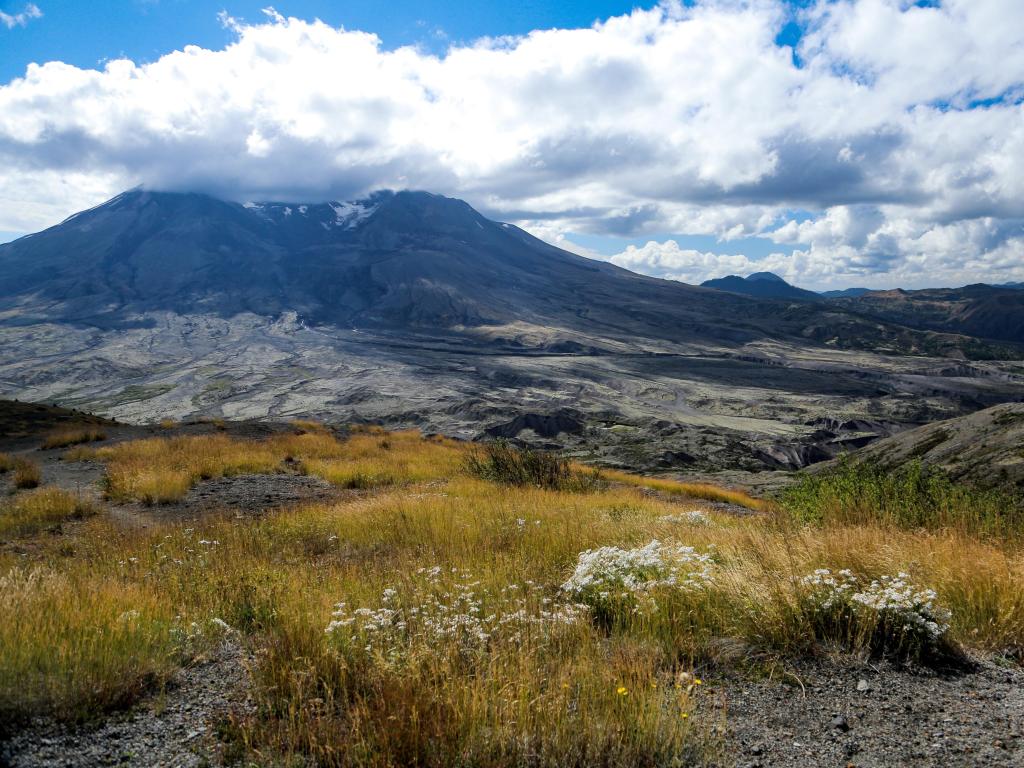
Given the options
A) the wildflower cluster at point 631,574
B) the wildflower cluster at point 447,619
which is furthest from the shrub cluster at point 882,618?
the wildflower cluster at point 447,619

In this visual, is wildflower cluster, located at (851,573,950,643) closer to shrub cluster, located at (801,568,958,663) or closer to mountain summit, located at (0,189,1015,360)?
shrub cluster, located at (801,568,958,663)

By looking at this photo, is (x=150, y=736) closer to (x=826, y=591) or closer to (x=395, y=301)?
(x=826, y=591)

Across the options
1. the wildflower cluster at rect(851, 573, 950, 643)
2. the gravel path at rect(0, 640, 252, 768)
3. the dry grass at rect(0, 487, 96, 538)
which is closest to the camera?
the gravel path at rect(0, 640, 252, 768)

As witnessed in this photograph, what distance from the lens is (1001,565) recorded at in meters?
4.57

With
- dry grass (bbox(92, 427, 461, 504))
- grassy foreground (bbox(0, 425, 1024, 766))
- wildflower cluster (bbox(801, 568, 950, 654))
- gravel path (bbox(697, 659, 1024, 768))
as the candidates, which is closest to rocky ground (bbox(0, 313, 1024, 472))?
dry grass (bbox(92, 427, 461, 504))

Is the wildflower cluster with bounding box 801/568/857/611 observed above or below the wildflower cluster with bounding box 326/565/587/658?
above

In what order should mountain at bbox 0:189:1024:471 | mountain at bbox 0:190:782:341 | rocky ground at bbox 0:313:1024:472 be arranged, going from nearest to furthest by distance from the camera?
rocky ground at bbox 0:313:1024:472 < mountain at bbox 0:189:1024:471 < mountain at bbox 0:190:782:341

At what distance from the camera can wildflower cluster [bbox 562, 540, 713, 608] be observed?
4.83m

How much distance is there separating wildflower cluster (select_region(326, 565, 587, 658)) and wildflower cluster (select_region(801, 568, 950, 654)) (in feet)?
5.49

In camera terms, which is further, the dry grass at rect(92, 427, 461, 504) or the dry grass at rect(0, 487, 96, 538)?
the dry grass at rect(92, 427, 461, 504)

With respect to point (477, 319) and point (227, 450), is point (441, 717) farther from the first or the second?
point (477, 319)

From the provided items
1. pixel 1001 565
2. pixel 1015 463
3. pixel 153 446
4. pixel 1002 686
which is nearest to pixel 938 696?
pixel 1002 686

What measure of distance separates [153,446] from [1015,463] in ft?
73.5

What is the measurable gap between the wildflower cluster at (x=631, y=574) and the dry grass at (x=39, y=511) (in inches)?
316
